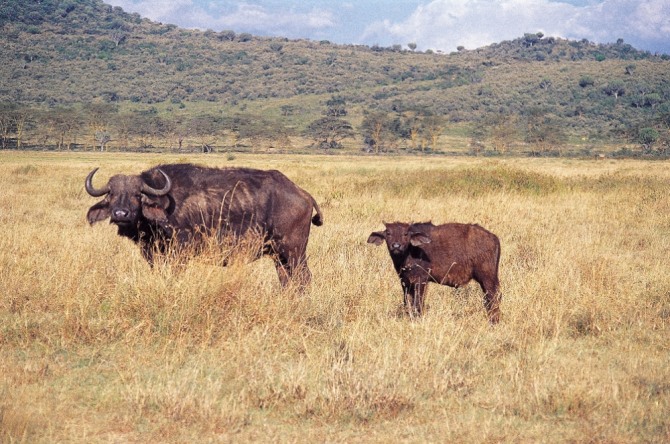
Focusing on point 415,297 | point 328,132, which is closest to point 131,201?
point 415,297

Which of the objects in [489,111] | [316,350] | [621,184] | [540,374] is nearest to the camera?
[540,374]

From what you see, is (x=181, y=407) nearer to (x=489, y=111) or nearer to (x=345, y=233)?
(x=345, y=233)

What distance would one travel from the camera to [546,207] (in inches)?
635

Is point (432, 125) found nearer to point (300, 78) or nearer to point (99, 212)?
point (300, 78)

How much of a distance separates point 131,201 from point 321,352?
2.74m

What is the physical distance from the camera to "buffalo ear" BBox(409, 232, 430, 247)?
22.8ft

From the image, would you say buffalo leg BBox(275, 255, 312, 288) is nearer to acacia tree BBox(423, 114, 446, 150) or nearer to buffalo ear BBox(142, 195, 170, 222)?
buffalo ear BBox(142, 195, 170, 222)

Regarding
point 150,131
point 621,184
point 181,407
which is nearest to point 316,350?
point 181,407

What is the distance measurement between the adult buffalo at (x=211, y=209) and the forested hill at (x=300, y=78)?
75.9 m

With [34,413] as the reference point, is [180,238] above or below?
above

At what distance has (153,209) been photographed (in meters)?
7.28

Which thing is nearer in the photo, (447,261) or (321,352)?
(321,352)

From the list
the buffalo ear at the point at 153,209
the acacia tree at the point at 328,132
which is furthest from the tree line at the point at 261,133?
the buffalo ear at the point at 153,209

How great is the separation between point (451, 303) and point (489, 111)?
10909cm
